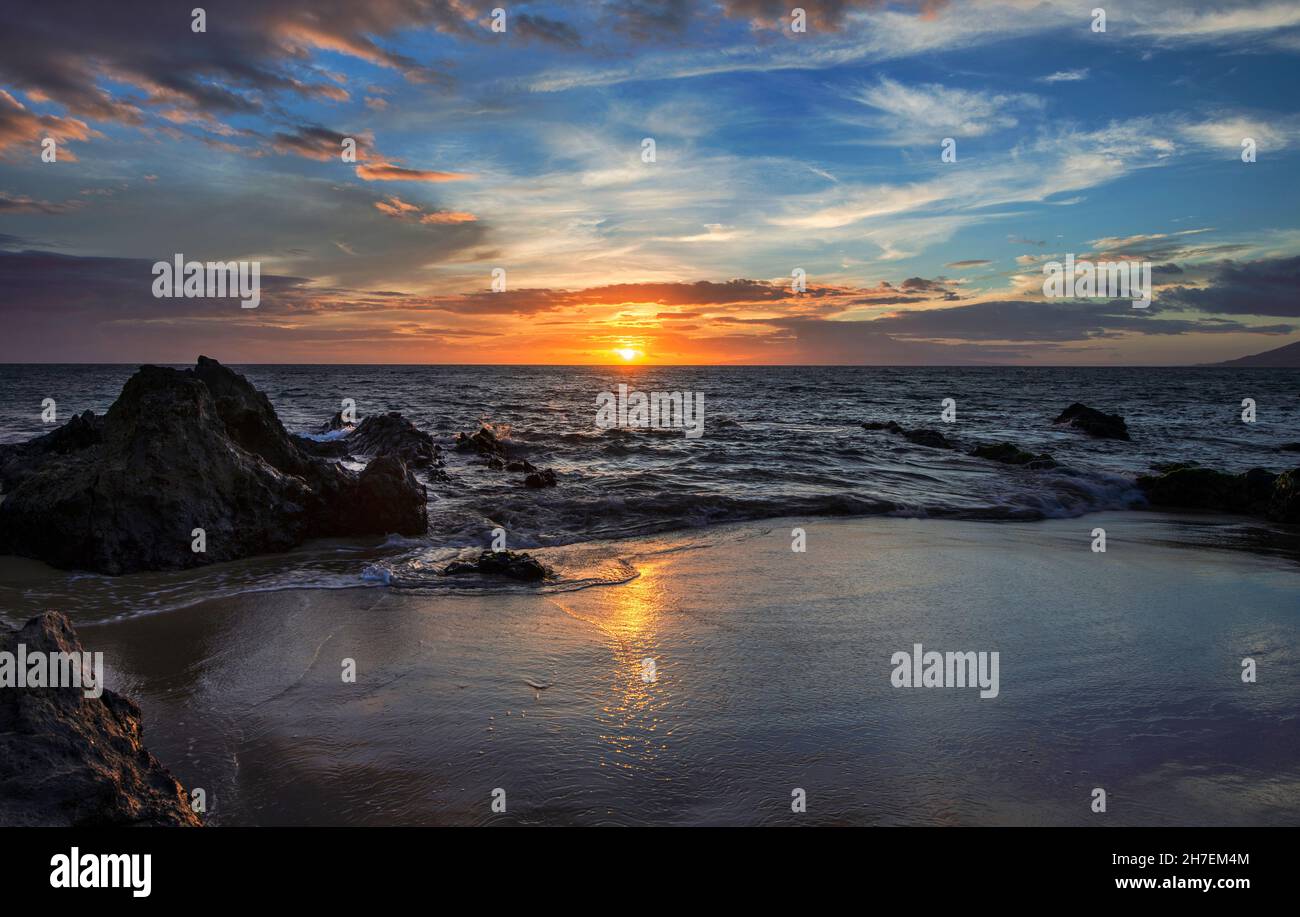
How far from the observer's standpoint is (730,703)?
4.86 m

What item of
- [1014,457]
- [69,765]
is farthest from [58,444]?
[1014,457]

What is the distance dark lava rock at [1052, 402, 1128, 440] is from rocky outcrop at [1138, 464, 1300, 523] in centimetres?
1431

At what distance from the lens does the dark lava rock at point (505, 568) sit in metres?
8.20

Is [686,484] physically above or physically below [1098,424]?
below

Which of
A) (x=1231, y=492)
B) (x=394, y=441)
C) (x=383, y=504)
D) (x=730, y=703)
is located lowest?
(x=730, y=703)

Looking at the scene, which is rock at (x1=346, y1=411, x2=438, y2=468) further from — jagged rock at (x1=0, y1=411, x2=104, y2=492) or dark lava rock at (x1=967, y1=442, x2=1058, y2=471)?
dark lava rock at (x1=967, y1=442, x2=1058, y2=471)

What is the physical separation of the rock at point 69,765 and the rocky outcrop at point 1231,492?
16.1 meters

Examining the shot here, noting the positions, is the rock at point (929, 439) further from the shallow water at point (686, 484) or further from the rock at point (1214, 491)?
the rock at point (1214, 491)

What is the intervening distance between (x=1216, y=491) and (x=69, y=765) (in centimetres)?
1755

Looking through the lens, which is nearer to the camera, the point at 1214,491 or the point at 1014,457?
the point at 1214,491

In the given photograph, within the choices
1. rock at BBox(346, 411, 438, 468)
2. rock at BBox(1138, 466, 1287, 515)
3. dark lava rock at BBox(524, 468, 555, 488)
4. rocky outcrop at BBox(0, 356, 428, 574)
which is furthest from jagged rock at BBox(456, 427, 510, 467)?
rock at BBox(1138, 466, 1287, 515)

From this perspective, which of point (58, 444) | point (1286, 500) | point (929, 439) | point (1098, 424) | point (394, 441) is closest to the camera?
point (1286, 500)

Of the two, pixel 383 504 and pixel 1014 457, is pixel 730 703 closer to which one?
pixel 383 504
